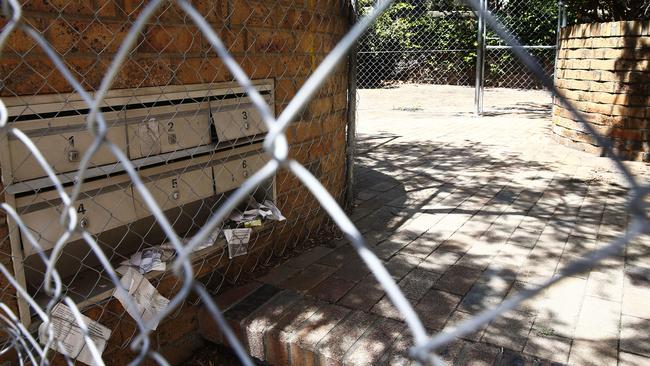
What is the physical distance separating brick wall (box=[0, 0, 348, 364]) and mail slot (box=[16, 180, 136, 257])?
0.29 feet

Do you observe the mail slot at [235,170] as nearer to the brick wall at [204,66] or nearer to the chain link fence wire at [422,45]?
the brick wall at [204,66]

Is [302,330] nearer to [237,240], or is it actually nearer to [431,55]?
[237,240]

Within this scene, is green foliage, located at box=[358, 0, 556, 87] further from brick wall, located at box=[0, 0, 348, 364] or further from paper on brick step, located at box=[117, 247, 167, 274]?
paper on brick step, located at box=[117, 247, 167, 274]

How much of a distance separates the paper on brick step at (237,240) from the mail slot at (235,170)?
0.71 ft

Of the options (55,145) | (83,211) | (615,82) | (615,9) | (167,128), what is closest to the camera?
(55,145)

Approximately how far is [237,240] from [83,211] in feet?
2.77

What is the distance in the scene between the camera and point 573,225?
11.8 feet

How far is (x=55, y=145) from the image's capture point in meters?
1.88

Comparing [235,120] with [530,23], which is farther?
[530,23]

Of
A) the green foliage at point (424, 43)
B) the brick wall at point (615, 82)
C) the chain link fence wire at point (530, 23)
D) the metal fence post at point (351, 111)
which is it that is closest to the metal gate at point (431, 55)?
the green foliage at point (424, 43)

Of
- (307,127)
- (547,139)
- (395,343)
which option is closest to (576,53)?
(547,139)

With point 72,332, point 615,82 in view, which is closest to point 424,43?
point 615,82

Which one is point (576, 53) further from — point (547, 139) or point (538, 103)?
point (538, 103)

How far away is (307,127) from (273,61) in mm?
508
